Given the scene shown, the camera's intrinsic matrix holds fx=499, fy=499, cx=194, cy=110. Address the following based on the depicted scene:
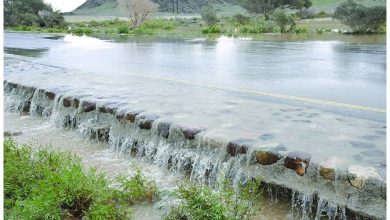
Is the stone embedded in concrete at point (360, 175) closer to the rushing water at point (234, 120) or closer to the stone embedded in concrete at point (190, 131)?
the rushing water at point (234, 120)

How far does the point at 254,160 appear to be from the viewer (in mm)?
4215

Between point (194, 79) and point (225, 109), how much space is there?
11.5 ft

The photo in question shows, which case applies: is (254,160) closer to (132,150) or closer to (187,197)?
(187,197)

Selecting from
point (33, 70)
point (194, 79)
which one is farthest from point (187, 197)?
point (33, 70)

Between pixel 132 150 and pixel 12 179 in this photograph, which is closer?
pixel 12 179

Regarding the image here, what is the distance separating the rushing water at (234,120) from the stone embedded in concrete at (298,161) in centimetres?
4

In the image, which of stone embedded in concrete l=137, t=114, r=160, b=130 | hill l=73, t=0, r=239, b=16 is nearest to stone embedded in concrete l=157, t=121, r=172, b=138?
stone embedded in concrete l=137, t=114, r=160, b=130

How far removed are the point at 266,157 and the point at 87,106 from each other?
3.13 m

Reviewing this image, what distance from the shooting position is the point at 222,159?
4512mm

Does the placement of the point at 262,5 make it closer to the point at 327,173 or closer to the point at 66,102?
the point at 66,102

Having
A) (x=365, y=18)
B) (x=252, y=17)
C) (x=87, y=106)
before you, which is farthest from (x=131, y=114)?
(x=252, y=17)

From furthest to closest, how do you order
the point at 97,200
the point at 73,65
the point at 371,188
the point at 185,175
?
the point at 73,65 < the point at 185,175 < the point at 97,200 < the point at 371,188

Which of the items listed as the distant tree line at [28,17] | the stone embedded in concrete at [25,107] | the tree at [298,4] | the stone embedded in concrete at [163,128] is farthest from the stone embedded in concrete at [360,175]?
the tree at [298,4]

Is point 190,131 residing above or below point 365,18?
below
